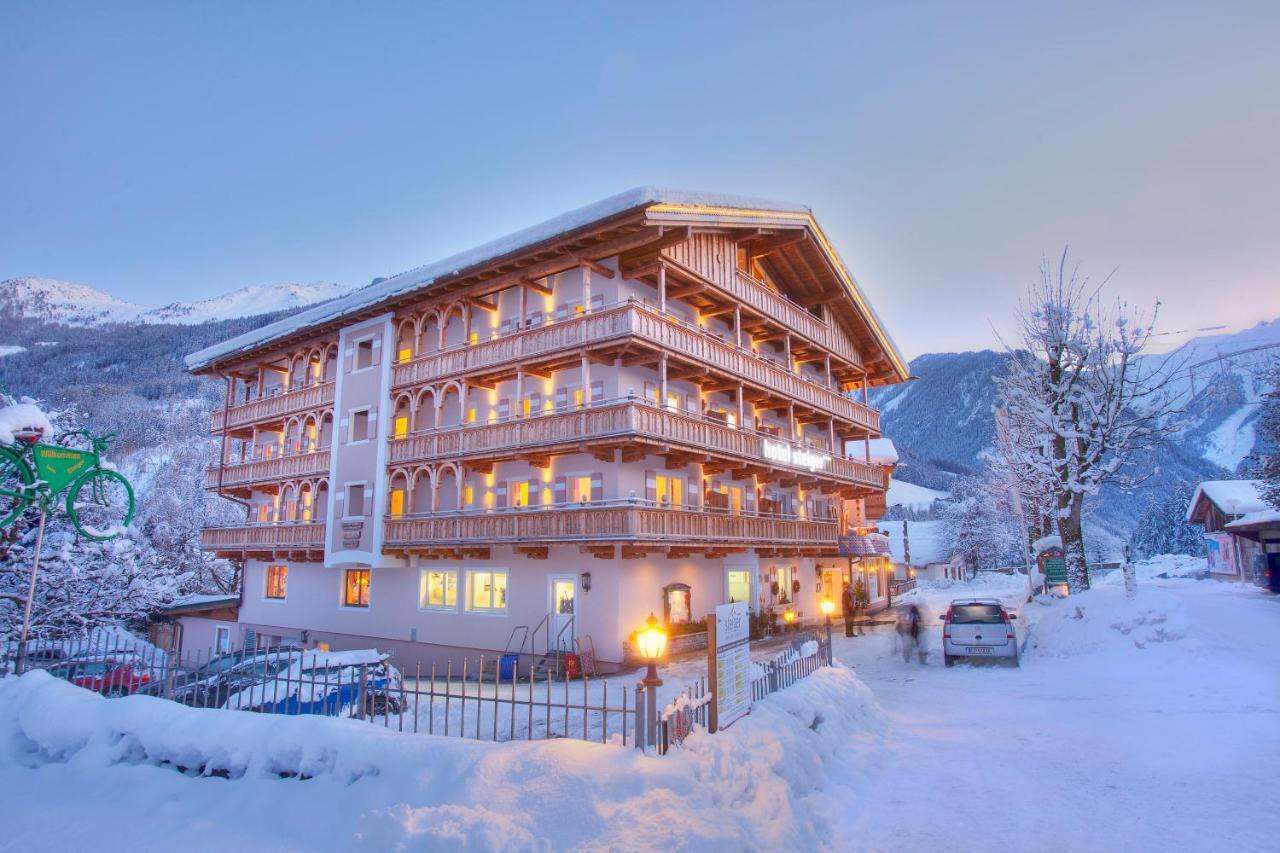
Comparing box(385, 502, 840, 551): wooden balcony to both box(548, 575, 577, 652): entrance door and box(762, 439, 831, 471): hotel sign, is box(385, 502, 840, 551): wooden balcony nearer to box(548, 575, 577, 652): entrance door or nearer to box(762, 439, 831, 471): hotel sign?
box(548, 575, 577, 652): entrance door

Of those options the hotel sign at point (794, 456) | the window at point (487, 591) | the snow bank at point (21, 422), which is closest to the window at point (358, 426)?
the window at point (487, 591)

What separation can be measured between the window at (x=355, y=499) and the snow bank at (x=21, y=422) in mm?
16412

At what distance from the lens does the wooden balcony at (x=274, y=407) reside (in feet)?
108

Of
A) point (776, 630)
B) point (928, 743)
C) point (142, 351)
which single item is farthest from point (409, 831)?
point (142, 351)

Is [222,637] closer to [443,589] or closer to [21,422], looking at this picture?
[443,589]

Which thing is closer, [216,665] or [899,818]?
[899,818]

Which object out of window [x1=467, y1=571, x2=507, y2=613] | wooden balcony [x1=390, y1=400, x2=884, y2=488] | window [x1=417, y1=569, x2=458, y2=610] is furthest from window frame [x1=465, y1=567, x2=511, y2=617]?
wooden balcony [x1=390, y1=400, x2=884, y2=488]

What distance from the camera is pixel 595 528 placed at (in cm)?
2223

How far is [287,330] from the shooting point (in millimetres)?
33688

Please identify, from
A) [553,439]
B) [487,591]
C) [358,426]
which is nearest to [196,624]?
[358,426]

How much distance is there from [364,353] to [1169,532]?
83207 millimetres

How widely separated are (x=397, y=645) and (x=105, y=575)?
12914 mm

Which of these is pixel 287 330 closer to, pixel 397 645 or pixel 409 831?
pixel 397 645

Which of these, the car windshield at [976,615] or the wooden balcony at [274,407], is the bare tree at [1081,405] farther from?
the wooden balcony at [274,407]
